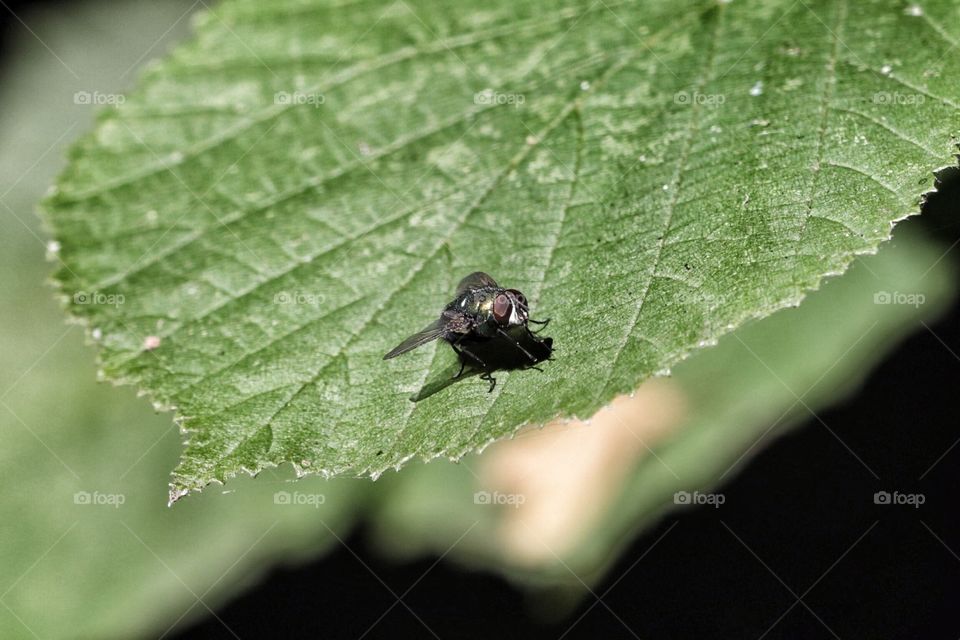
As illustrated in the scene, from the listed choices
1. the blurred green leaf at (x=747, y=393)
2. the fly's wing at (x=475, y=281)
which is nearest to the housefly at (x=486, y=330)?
the fly's wing at (x=475, y=281)

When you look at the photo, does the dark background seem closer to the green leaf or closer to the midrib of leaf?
the green leaf

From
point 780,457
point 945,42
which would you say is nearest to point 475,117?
point 945,42

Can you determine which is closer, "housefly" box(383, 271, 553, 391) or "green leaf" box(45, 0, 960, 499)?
"green leaf" box(45, 0, 960, 499)

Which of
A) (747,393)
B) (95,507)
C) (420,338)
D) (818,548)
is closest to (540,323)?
(420,338)

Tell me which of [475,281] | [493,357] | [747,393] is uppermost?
[747,393]

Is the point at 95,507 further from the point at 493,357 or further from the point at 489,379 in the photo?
the point at 489,379

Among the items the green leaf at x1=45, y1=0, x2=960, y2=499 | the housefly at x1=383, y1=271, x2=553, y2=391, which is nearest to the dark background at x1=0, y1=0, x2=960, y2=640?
the green leaf at x1=45, y1=0, x2=960, y2=499
